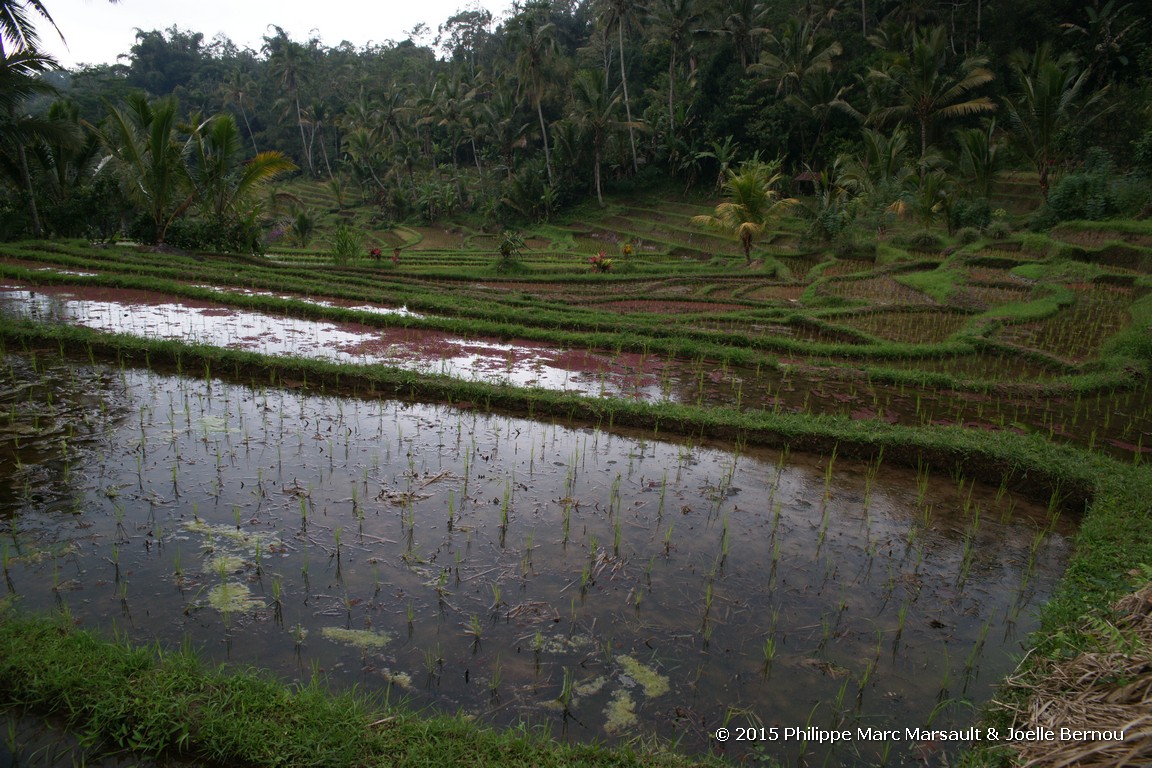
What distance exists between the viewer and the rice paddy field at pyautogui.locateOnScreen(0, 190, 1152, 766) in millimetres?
3510

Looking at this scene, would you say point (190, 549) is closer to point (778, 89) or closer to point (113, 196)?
point (113, 196)

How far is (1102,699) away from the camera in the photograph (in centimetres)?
259

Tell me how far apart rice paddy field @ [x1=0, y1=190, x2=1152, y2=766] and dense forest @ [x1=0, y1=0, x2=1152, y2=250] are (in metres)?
7.99

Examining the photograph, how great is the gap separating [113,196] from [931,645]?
23703mm

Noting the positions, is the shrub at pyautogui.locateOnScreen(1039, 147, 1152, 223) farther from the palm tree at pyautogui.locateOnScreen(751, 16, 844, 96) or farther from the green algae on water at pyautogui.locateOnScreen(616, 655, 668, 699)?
the green algae on water at pyautogui.locateOnScreen(616, 655, 668, 699)

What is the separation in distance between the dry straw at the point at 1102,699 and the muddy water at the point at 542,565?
57 cm

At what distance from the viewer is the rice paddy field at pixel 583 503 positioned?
3.51 meters

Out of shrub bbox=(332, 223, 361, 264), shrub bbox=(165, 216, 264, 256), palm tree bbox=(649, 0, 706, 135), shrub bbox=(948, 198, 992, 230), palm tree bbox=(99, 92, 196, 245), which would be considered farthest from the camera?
palm tree bbox=(649, 0, 706, 135)

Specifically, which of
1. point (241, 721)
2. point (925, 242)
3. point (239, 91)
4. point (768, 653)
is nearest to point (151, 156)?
point (241, 721)

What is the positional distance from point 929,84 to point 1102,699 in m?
28.0

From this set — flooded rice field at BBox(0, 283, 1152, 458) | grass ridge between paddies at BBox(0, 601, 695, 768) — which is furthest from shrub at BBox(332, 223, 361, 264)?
grass ridge between paddies at BBox(0, 601, 695, 768)

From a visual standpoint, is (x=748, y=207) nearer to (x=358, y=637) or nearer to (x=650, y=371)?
(x=650, y=371)

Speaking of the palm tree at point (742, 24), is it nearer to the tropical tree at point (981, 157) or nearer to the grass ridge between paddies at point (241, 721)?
the tropical tree at point (981, 157)

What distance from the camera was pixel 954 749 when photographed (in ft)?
10.3
